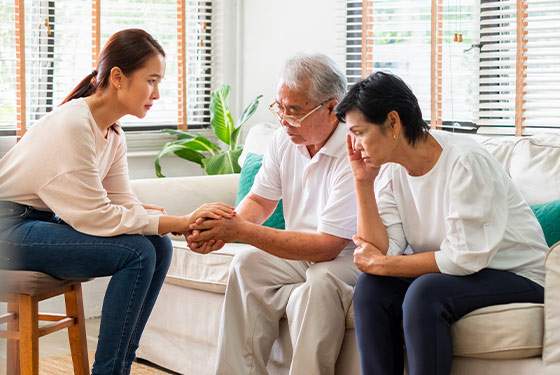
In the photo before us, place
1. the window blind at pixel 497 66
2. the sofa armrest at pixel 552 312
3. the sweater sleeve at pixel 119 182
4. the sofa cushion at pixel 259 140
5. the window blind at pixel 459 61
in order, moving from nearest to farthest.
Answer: the sofa armrest at pixel 552 312
the sweater sleeve at pixel 119 182
the sofa cushion at pixel 259 140
the window blind at pixel 497 66
the window blind at pixel 459 61

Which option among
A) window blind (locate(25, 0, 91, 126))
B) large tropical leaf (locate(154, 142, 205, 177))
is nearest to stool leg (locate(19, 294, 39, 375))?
window blind (locate(25, 0, 91, 126))

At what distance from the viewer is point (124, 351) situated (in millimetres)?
2461

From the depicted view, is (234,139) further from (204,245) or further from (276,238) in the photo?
(276,238)

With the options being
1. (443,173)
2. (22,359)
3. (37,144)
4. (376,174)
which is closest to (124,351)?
(22,359)

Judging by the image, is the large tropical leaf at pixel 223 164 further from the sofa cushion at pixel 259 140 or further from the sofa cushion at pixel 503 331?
the sofa cushion at pixel 503 331

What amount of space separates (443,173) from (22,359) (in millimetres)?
1231

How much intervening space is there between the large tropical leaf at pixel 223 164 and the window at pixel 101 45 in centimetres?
53

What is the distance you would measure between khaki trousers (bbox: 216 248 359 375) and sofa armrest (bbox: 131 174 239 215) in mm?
669

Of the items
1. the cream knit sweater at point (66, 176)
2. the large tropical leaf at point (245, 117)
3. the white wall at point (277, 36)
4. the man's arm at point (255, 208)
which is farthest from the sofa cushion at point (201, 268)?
the white wall at point (277, 36)

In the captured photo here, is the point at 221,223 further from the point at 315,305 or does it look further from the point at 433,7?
the point at 433,7

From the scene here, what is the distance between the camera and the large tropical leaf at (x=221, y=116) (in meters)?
4.47

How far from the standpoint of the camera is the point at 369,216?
2.34 metres

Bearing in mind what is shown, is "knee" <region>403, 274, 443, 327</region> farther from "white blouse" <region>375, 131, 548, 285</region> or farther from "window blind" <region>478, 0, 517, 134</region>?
"window blind" <region>478, 0, 517, 134</region>

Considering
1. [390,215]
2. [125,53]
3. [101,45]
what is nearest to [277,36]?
[101,45]
